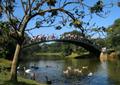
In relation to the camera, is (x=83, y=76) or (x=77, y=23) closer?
(x=77, y=23)

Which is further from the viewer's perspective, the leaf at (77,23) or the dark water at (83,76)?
the dark water at (83,76)

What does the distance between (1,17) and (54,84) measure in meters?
15.8

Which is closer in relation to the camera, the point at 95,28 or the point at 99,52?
the point at 95,28

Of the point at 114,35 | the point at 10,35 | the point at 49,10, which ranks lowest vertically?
the point at 10,35

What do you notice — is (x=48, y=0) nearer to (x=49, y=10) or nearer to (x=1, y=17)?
(x=49, y=10)

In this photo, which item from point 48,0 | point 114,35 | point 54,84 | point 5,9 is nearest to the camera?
point 48,0

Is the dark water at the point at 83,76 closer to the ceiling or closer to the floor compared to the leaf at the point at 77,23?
closer to the floor

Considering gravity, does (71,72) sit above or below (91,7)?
below

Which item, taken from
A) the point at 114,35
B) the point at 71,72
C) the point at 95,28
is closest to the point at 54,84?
the point at 71,72

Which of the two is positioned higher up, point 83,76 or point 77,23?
point 77,23

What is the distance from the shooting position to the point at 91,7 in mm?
18031

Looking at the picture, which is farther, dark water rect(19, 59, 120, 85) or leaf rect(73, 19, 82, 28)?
dark water rect(19, 59, 120, 85)

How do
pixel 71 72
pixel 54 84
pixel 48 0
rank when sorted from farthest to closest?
1. pixel 71 72
2. pixel 54 84
3. pixel 48 0

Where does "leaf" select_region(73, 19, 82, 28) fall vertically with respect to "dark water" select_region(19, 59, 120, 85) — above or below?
above
